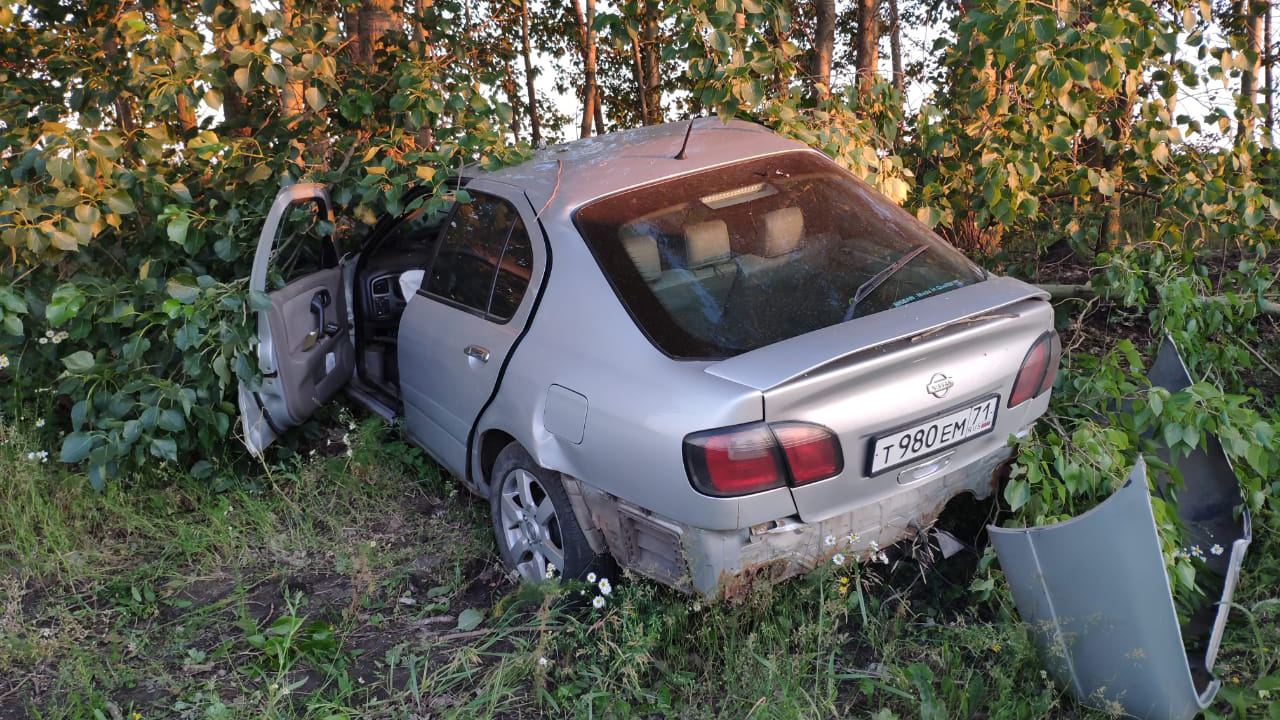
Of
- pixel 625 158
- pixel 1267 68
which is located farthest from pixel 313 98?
pixel 1267 68

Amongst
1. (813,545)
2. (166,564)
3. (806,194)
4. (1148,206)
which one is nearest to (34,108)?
(166,564)

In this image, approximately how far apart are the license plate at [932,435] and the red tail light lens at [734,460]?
298 millimetres

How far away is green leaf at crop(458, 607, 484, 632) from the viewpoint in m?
3.20

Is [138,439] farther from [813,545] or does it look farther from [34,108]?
[813,545]

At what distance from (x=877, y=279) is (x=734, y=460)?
859mm

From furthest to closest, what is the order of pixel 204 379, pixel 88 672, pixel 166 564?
pixel 204 379 → pixel 166 564 → pixel 88 672

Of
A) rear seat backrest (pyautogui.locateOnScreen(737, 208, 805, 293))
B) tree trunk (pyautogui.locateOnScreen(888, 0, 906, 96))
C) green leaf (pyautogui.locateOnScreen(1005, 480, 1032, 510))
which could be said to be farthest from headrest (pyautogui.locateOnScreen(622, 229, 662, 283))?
tree trunk (pyautogui.locateOnScreen(888, 0, 906, 96))

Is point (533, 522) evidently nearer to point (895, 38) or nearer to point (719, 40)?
point (719, 40)

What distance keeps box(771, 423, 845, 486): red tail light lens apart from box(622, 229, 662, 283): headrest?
2.38 feet

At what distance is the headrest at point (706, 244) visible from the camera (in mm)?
2967

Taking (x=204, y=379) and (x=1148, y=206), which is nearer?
(x=204, y=379)

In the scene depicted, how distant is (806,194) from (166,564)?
285cm

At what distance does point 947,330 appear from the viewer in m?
2.65

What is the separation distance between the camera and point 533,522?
325 cm
